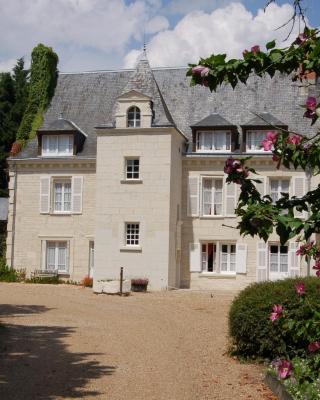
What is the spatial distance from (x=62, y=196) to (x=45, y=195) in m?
0.70

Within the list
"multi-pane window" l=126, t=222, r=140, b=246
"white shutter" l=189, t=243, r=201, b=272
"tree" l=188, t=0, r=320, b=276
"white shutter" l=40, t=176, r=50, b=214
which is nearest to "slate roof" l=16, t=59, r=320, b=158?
"white shutter" l=40, t=176, r=50, b=214

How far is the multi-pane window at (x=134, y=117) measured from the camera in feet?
76.4

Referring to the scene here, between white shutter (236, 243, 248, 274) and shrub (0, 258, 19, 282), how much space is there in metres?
8.92

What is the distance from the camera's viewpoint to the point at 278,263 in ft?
76.7

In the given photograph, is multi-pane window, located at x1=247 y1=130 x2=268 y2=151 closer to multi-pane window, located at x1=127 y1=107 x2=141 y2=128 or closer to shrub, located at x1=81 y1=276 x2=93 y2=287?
multi-pane window, located at x1=127 y1=107 x2=141 y2=128

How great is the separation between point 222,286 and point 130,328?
11198mm

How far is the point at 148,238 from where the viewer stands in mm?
22547

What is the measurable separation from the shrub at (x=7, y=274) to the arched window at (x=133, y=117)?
25.4 ft

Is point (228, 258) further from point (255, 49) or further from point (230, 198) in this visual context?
point (255, 49)

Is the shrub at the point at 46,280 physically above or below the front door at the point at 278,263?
below

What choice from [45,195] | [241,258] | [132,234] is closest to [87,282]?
[132,234]

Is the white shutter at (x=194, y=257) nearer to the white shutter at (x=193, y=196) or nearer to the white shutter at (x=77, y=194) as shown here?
the white shutter at (x=193, y=196)

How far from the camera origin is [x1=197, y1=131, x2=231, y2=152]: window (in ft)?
79.2

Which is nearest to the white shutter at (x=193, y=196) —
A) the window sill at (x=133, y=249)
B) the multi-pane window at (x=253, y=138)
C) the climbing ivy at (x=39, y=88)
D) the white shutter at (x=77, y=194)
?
the multi-pane window at (x=253, y=138)
